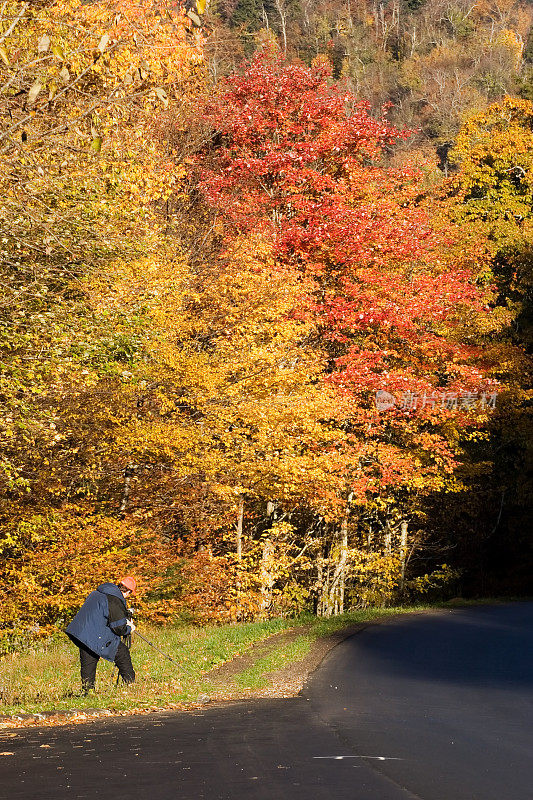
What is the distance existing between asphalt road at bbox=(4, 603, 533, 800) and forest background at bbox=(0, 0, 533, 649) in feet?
15.5

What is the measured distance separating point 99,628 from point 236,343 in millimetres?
11867

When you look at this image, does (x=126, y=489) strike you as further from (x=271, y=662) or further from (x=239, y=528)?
(x=271, y=662)

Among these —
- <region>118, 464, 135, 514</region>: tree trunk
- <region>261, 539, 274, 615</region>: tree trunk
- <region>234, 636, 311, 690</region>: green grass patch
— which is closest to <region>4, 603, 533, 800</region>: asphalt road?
<region>234, 636, 311, 690</region>: green grass patch

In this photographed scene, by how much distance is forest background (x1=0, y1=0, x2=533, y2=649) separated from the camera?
1725cm

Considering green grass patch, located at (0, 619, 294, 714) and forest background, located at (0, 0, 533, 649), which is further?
forest background, located at (0, 0, 533, 649)

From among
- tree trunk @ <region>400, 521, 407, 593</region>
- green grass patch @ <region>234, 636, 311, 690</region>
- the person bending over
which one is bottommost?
tree trunk @ <region>400, 521, 407, 593</region>

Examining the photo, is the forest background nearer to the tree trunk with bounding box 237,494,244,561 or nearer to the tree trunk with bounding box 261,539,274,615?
the tree trunk with bounding box 261,539,274,615

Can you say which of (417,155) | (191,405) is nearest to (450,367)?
(191,405)

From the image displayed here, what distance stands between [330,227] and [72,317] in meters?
15.9

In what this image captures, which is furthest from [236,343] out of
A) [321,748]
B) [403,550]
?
[321,748]

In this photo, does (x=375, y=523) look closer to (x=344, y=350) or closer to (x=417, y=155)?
(x=344, y=350)

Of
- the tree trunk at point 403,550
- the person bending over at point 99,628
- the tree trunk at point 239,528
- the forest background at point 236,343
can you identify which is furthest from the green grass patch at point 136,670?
the tree trunk at point 403,550

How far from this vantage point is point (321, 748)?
28.9 ft

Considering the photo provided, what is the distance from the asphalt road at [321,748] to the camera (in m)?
7.19
